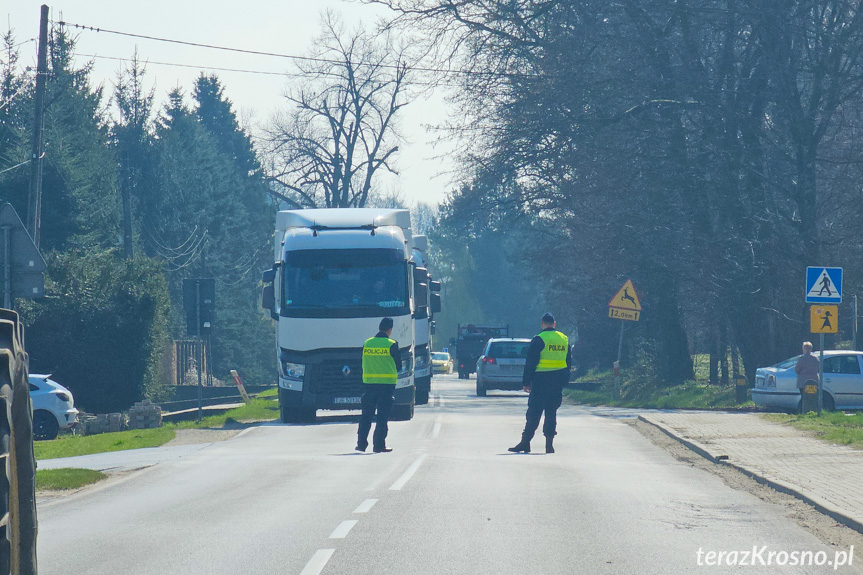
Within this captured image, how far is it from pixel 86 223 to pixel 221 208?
2783cm

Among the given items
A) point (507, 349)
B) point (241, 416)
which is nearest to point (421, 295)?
point (241, 416)

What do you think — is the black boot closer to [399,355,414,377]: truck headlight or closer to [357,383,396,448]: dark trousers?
[357,383,396,448]: dark trousers

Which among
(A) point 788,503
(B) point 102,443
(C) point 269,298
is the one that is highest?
(C) point 269,298

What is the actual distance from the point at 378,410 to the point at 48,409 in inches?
359

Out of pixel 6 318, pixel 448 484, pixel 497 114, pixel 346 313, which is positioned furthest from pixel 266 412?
pixel 6 318

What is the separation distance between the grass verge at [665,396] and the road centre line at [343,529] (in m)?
19.7

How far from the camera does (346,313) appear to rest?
20062 mm

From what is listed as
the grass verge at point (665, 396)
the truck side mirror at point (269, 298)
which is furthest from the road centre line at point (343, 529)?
the grass verge at point (665, 396)

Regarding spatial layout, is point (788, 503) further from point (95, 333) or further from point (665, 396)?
point (95, 333)

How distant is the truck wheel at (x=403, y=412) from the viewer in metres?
21.9

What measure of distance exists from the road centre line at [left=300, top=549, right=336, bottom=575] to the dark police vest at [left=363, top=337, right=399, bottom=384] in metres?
7.87

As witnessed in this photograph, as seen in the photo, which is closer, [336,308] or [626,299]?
[336,308]

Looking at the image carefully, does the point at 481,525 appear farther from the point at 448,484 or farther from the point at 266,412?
the point at 266,412

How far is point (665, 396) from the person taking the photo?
3183 centimetres
